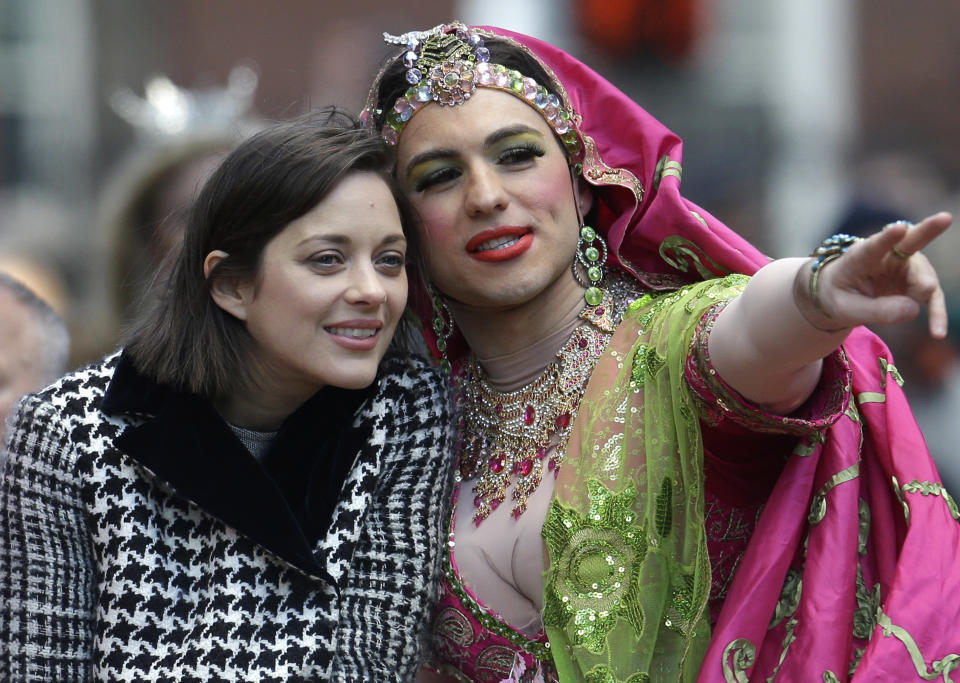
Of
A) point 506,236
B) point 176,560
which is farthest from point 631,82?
point 176,560

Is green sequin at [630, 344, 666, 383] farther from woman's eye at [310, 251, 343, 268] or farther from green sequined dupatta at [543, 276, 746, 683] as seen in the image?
woman's eye at [310, 251, 343, 268]

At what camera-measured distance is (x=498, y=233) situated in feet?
9.95

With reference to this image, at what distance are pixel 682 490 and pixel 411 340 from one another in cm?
84

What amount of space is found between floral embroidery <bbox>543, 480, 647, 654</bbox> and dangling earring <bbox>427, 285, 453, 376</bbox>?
0.61 meters

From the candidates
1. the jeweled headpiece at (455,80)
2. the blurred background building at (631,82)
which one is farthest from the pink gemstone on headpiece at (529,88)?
the blurred background building at (631,82)

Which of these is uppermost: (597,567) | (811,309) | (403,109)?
(403,109)

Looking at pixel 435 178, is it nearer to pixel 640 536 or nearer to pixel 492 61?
pixel 492 61

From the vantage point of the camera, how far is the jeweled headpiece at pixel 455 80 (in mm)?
3129

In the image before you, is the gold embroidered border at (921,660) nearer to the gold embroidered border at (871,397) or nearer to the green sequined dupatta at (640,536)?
the green sequined dupatta at (640,536)

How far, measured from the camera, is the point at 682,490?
9.03 feet

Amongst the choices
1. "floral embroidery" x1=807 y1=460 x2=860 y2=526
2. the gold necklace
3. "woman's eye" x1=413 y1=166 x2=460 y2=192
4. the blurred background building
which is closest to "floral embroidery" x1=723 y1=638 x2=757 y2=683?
"floral embroidery" x1=807 y1=460 x2=860 y2=526

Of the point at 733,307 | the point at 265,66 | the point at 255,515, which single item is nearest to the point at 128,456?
the point at 255,515

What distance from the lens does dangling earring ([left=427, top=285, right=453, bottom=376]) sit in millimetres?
3287

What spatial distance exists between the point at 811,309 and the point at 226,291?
125 cm
